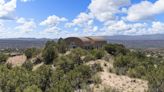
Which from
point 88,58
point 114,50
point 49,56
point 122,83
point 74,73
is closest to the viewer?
point 74,73

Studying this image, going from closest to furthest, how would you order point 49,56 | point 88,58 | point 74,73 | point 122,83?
point 74,73 < point 122,83 < point 88,58 < point 49,56

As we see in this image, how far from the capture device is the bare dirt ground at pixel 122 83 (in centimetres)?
4143

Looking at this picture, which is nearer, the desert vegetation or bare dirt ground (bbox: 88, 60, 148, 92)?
the desert vegetation

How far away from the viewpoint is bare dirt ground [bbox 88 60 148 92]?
41.4 metres

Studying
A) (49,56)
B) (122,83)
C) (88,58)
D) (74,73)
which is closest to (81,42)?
(49,56)

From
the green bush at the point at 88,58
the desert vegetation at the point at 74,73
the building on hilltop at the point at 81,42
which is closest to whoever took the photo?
the desert vegetation at the point at 74,73

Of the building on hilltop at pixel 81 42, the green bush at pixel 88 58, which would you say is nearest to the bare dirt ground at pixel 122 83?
the green bush at pixel 88 58

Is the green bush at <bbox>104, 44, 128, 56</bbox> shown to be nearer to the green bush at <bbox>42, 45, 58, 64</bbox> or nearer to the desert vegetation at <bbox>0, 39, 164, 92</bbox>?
the desert vegetation at <bbox>0, 39, 164, 92</bbox>

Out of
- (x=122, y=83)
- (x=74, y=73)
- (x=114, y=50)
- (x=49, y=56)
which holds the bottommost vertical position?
(x=122, y=83)

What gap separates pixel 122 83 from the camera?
1736 inches

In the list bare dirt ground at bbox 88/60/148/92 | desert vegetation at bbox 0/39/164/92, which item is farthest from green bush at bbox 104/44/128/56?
bare dirt ground at bbox 88/60/148/92

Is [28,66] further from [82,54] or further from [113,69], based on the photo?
[113,69]

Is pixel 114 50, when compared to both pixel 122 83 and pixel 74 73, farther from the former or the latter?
pixel 74 73

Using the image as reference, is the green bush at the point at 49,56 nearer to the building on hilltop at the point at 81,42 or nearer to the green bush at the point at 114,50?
the green bush at the point at 114,50
